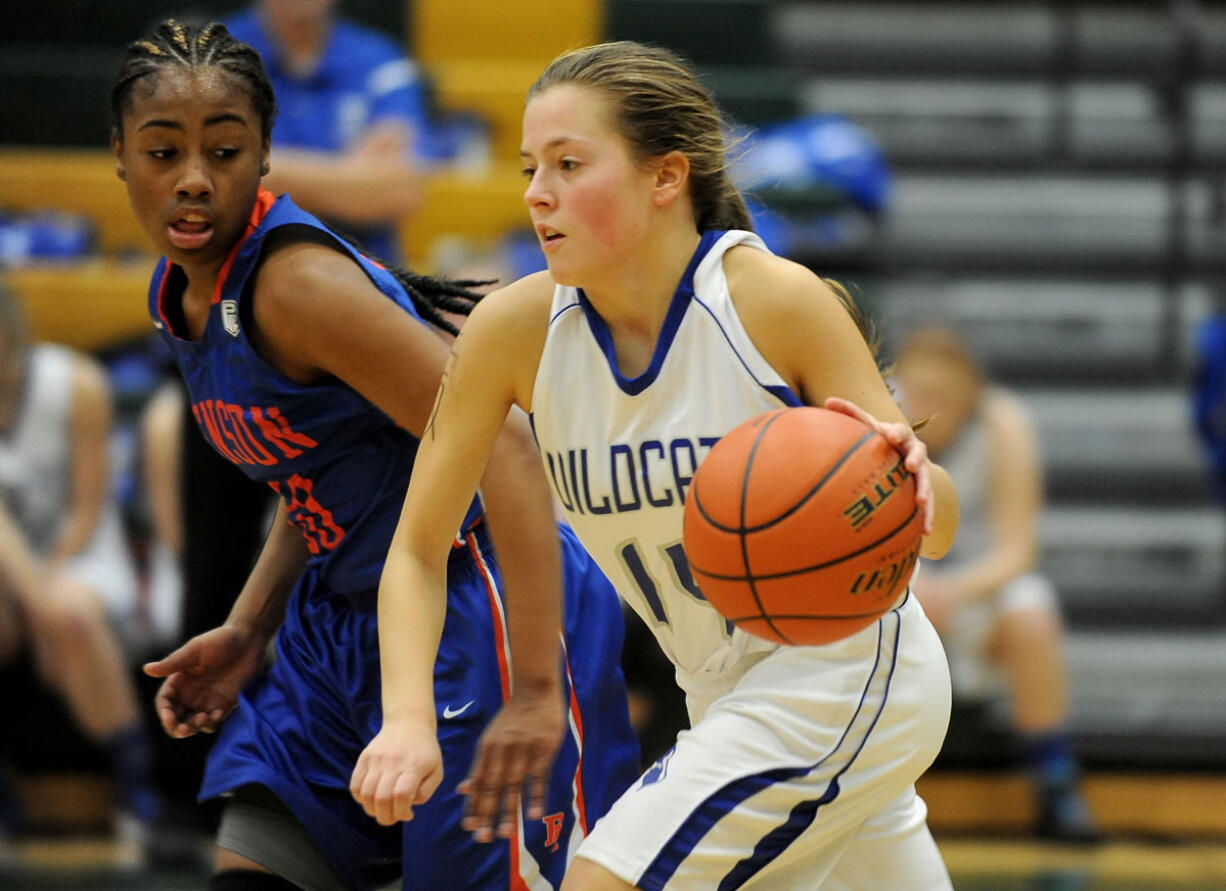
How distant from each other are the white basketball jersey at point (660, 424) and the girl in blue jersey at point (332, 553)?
0.33 feet

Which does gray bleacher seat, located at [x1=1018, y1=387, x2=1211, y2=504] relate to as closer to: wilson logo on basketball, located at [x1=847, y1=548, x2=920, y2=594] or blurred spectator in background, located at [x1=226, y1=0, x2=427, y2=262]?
blurred spectator in background, located at [x1=226, y1=0, x2=427, y2=262]

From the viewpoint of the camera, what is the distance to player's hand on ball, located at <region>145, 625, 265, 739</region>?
264 cm

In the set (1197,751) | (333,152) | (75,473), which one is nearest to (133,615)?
(75,473)

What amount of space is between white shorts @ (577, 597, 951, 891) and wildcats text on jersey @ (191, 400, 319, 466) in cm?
72

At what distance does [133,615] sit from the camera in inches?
205

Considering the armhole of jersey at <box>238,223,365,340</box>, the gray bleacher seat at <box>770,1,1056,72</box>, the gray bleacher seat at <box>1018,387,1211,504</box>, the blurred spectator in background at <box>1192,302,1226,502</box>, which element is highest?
the gray bleacher seat at <box>770,1,1056,72</box>

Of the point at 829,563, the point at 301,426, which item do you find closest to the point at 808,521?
the point at 829,563

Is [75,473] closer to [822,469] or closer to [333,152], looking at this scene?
[333,152]

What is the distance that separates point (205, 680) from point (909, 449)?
1222mm

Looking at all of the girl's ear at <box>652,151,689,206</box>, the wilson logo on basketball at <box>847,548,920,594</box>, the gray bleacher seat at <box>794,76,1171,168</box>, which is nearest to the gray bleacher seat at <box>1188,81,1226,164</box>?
the gray bleacher seat at <box>794,76,1171,168</box>

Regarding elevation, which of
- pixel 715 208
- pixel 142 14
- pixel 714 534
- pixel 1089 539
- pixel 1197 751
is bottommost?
pixel 1197 751

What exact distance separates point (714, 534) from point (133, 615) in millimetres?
3519

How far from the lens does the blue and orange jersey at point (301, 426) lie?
246 centimetres

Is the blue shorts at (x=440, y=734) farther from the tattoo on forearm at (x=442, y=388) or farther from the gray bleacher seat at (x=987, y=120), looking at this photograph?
the gray bleacher seat at (x=987, y=120)
